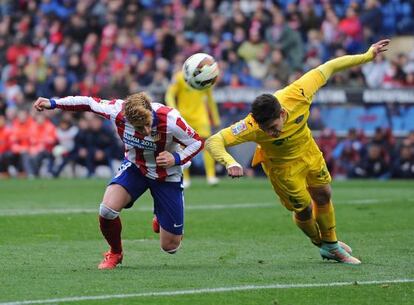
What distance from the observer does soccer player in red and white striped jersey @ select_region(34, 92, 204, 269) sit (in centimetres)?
936

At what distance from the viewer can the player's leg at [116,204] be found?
9367mm

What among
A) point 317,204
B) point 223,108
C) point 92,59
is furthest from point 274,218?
point 92,59

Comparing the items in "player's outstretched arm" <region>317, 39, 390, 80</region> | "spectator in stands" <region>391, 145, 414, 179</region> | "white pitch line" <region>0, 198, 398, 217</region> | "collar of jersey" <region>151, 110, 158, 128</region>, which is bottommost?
"spectator in stands" <region>391, 145, 414, 179</region>

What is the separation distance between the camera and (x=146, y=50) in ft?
87.8

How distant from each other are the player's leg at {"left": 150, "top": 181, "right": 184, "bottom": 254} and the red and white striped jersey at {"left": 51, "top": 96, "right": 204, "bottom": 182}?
0.29 ft

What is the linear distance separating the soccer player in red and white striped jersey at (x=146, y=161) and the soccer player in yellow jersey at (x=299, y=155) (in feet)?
1.03

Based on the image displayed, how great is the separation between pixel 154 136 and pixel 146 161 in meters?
0.30

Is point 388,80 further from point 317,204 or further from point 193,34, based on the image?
point 317,204

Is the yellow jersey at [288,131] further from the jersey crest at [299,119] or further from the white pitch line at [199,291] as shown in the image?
the white pitch line at [199,291]

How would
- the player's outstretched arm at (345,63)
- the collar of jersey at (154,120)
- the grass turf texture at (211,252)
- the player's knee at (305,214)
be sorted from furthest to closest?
the player's outstretched arm at (345,63) → the player's knee at (305,214) → the collar of jersey at (154,120) → the grass turf texture at (211,252)

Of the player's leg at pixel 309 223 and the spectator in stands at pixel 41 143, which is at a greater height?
the player's leg at pixel 309 223

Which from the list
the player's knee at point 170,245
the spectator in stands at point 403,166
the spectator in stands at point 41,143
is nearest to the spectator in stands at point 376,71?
the spectator in stands at point 403,166

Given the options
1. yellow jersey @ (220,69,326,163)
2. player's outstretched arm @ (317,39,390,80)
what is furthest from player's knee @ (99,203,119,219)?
player's outstretched arm @ (317,39,390,80)

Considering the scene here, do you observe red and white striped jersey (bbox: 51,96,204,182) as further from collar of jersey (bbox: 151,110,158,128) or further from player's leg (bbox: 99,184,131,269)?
player's leg (bbox: 99,184,131,269)
